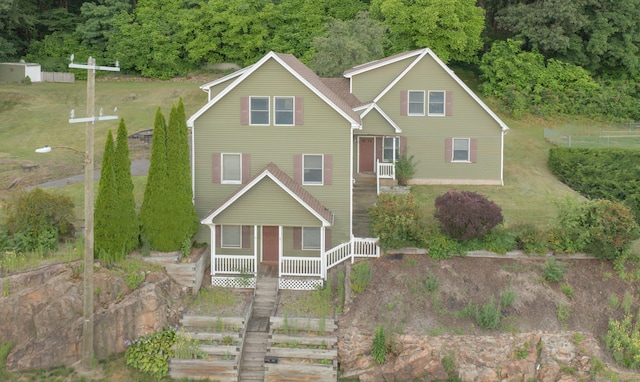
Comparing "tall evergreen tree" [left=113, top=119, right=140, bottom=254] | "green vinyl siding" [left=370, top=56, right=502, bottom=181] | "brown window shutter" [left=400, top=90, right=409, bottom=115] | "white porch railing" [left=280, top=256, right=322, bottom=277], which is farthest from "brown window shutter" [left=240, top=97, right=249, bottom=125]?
"brown window shutter" [left=400, top=90, right=409, bottom=115]

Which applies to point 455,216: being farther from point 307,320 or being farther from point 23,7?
point 23,7

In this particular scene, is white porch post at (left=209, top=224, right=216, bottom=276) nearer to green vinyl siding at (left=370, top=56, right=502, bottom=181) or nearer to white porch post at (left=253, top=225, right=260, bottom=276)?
white porch post at (left=253, top=225, right=260, bottom=276)

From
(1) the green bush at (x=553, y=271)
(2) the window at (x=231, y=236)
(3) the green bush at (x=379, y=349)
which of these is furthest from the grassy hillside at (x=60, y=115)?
(1) the green bush at (x=553, y=271)

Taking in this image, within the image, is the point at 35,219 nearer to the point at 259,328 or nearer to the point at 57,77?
the point at 259,328

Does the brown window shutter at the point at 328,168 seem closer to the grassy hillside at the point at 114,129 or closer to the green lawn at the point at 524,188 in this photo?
the green lawn at the point at 524,188

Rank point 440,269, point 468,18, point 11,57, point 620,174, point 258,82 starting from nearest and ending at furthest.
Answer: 1. point 440,269
2. point 258,82
3. point 620,174
4. point 468,18
5. point 11,57

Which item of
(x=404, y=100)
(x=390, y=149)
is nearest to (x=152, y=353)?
(x=390, y=149)

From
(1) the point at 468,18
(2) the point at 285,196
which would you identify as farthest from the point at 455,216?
(1) the point at 468,18
